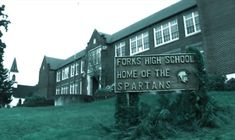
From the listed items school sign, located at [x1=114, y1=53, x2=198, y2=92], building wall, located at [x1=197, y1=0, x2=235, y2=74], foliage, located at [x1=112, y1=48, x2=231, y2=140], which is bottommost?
foliage, located at [x1=112, y1=48, x2=231, y2=140]

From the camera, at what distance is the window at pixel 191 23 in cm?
2362

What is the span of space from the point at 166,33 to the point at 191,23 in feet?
10.5

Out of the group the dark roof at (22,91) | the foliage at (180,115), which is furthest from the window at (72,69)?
the foliage at (180,115)

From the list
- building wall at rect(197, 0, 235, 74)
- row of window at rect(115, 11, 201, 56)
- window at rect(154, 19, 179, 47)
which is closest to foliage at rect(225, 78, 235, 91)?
building wall at rect(197, 0, 235, 74)

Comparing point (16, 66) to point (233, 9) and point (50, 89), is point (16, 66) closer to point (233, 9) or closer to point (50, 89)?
A: point (50, 89)

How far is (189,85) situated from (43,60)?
157 ft

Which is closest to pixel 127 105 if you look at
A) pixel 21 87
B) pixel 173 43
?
pixel 173 43

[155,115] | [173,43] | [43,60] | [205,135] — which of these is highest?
[43,60]

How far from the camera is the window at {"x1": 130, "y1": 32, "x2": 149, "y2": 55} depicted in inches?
1131

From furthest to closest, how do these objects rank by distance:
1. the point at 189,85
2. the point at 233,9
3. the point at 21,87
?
the point at 21,87, the point at 233,9, the point at 189,85

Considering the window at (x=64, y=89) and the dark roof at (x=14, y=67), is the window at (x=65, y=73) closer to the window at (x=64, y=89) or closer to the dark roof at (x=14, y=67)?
the window at (x=64, y=89)

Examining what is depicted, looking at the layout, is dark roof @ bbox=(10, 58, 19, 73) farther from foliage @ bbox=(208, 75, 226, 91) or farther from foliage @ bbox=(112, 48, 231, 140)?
foliage @ bbox=(112, 48, 231, 140)

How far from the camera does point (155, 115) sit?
7742mm

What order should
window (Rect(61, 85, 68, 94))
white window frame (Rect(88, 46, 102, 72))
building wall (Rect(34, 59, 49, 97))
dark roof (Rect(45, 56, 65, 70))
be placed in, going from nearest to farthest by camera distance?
white window frame (Rect(88, 46, 102, 72)), window (Rect(61, 85, 68, 94)), building wall (Rect(34, 59, 49, 97)), dark roof (Rect(45, 56, 65, 70))
